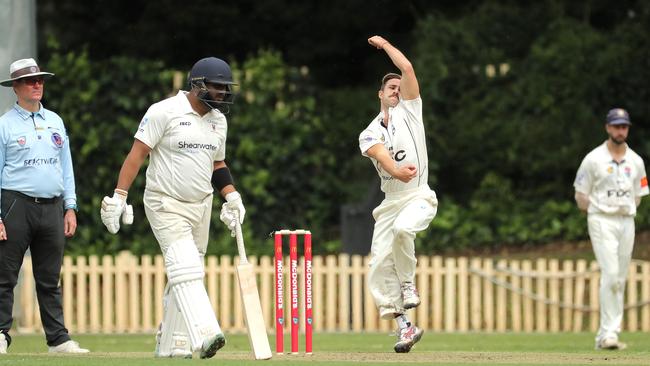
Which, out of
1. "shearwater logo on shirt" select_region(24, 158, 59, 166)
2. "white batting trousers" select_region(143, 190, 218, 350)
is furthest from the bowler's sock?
"shearwater logo on shirt" select_region(24, 158, 59, 166)

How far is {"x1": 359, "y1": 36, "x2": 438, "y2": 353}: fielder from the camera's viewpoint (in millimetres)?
11289

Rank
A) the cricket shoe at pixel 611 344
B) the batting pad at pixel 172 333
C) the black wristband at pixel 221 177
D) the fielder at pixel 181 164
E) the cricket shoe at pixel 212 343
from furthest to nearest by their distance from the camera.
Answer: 1. the cricket shoe at pixel 611 344
2. the black wristband at pixel 221 177
3. the batting pad at pixel 172 333
4. the fielder at pixel 181 164
5. the cricket shoe at pixel 212 343

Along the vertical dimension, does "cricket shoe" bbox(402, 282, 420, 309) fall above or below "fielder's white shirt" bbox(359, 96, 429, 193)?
below

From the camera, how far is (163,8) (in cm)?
2250

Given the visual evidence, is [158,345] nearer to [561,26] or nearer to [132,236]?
[132,236]

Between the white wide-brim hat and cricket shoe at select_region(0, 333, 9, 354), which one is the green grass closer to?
cricket shoe at select_region(0, 333, 9, 354)

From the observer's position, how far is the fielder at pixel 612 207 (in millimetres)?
13531

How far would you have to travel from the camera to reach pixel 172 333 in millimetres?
10953

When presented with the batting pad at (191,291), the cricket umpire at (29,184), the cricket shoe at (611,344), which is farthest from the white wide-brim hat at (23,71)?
the cricket shoe at (611,344)

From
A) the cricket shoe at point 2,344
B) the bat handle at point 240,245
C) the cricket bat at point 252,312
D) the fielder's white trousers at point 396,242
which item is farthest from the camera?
the fielder's white trousers at point 396,242

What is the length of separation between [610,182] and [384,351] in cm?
264

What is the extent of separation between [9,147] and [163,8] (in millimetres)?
11529

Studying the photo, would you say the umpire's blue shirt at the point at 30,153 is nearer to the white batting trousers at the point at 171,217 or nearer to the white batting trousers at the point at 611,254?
the white batting trousers at the point at 171,217

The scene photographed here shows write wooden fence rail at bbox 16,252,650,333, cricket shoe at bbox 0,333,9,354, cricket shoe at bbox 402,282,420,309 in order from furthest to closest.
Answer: wooden fence rail at bbox 16,252,650,333 → cricket shoe at bbox 402,282,420,309 → cricket shoe at bbox 0,333,9,354
